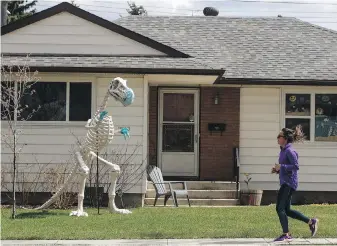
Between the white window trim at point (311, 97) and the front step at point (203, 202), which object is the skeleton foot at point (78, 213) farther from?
the white window trim at point (311, 97)

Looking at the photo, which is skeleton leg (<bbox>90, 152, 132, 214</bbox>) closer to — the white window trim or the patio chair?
the patio chair

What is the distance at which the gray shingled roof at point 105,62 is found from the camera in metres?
13.7

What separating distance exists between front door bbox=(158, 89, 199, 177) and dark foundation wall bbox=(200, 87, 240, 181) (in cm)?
23

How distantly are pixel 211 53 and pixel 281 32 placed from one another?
3.02 metres

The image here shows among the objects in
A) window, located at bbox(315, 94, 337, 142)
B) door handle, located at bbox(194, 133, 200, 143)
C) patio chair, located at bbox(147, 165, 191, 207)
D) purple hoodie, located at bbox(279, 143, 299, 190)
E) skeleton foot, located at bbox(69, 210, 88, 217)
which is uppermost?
window, located at bbox(315, 94, 337, 142)

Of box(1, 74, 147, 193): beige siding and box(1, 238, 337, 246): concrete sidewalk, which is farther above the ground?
A: box(1, 74, 147, 193): beige siding

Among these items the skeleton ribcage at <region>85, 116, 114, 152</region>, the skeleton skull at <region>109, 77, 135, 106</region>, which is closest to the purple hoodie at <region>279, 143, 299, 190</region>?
the skeleton skull at <region>109, 77, 135, 106</region>

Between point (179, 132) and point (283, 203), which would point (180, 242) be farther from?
point (179, 132)

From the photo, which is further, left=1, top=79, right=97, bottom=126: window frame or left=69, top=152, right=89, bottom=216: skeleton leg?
left=1, top=79, right=97, bottom=126: window frame

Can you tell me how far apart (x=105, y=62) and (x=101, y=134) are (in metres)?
2.64

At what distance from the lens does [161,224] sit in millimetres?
10797

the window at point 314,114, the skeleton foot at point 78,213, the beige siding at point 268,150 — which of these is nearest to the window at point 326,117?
the window at point 314,114

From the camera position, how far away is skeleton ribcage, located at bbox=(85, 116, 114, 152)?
11859mm

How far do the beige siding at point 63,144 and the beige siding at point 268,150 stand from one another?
125 inches
